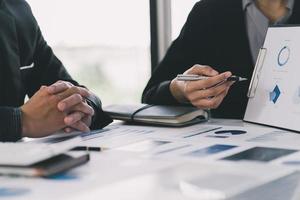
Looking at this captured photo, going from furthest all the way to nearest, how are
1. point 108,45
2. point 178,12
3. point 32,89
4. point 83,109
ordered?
point 108,45 < point 178,12 < point 32,89 < point 83,109

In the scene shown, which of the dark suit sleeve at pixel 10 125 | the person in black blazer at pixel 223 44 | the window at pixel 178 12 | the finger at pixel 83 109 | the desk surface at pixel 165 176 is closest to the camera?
the desk surface at pixel 165 176

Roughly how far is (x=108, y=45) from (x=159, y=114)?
4.67 ft

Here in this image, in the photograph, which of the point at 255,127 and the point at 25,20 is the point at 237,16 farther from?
the point at 25,20

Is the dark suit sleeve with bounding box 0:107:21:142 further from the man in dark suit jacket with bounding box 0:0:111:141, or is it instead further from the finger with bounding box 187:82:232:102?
the finger with bounding box 187:82:232:102

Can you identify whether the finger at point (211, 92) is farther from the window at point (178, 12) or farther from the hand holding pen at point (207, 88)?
the window at point (178, 12)

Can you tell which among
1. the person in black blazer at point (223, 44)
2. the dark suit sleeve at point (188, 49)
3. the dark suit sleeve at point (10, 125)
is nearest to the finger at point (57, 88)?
the dark suit sleeve at point (10, 125)

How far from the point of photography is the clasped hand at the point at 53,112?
4.29 ft

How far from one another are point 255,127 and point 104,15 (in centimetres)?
156

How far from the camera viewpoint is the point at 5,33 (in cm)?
160

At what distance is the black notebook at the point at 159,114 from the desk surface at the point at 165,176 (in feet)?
0.66

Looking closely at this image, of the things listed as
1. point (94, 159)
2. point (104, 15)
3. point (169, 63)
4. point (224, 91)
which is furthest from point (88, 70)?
point (94, 159)

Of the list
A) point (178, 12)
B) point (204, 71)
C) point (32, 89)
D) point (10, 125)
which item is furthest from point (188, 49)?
point (178, 12)

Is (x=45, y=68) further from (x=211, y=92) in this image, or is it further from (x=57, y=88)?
(x=211, y=92)

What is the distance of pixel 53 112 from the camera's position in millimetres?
1322
